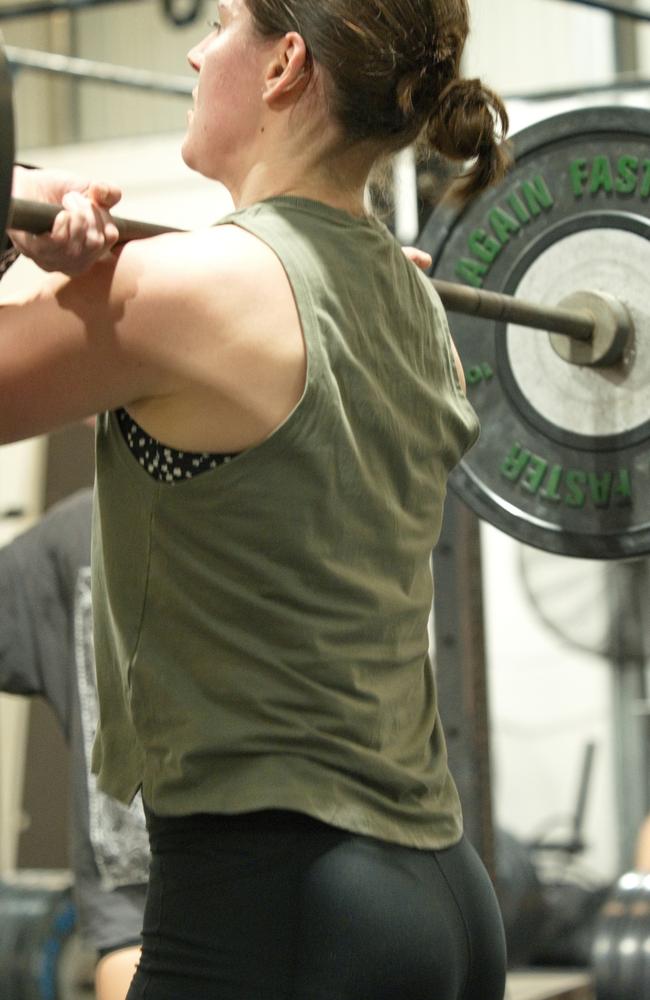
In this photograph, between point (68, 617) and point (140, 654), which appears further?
point (68, 617)

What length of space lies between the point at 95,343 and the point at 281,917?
1.40ft

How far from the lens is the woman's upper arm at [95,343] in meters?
1.07

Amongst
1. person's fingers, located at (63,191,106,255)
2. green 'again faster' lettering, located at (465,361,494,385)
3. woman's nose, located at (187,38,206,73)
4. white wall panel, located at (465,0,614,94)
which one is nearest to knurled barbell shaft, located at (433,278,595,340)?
green 'again faster' lettering, located at (465,361,494,385)

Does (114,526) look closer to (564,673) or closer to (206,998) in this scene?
(206,998)

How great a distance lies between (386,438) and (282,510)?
0.42ft

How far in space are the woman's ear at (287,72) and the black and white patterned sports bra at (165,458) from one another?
0.30 m

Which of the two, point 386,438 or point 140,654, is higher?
point 386,438

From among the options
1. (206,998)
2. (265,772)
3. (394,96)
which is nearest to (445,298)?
(394,96)

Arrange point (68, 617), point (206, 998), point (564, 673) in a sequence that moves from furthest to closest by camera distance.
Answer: point (564, 673), point (68, 617), point (206, 998)

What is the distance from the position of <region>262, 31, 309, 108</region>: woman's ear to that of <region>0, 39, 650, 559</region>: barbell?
742 mm

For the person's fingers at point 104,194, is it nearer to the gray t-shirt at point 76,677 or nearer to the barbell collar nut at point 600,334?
the barbell collar nut at point 600,334

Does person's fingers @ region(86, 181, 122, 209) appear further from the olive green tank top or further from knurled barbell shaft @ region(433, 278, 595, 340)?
knurled barbell shaft @ region(433, 278, 595, 340)

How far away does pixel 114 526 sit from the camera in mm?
1136

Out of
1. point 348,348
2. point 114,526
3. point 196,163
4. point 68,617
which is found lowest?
point 68,617
